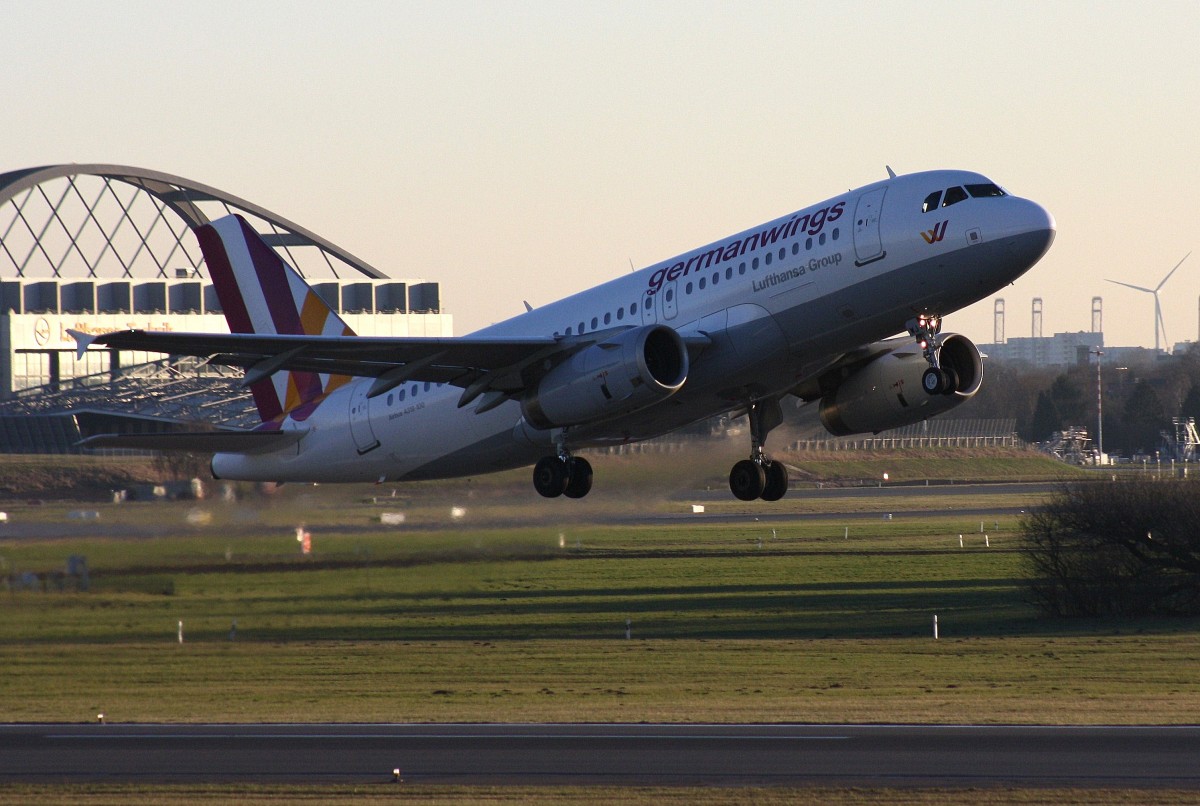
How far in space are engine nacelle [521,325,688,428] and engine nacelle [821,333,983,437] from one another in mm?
5629

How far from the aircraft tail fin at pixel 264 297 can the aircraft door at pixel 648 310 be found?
461 inches

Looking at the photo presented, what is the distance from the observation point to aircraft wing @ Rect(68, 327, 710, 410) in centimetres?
3366

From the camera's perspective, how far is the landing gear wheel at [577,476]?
36.8 meters

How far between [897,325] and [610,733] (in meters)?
13.0

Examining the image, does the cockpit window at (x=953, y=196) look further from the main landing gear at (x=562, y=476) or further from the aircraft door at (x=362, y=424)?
the aircraft door at (x=362, y=424)

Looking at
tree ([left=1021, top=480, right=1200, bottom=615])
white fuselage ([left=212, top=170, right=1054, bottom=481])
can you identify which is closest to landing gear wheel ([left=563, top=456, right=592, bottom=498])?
white fuselage ([left=212, top=170, right=1054, bottom=481])

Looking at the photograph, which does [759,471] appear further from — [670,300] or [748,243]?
[748,243]

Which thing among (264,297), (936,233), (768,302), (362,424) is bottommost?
(362,424)

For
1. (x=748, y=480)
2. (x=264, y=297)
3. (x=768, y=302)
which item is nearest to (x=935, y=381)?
(x=768, y=302)

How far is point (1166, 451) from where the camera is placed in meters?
143

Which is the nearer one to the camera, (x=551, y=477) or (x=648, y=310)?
(x=648, y=310)

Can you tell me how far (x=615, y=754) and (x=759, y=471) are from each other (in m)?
7.28

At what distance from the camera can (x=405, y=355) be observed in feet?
117

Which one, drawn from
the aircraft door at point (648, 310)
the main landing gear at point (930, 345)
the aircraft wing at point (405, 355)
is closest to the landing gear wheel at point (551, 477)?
the aircraft wing at point (405, 355)
